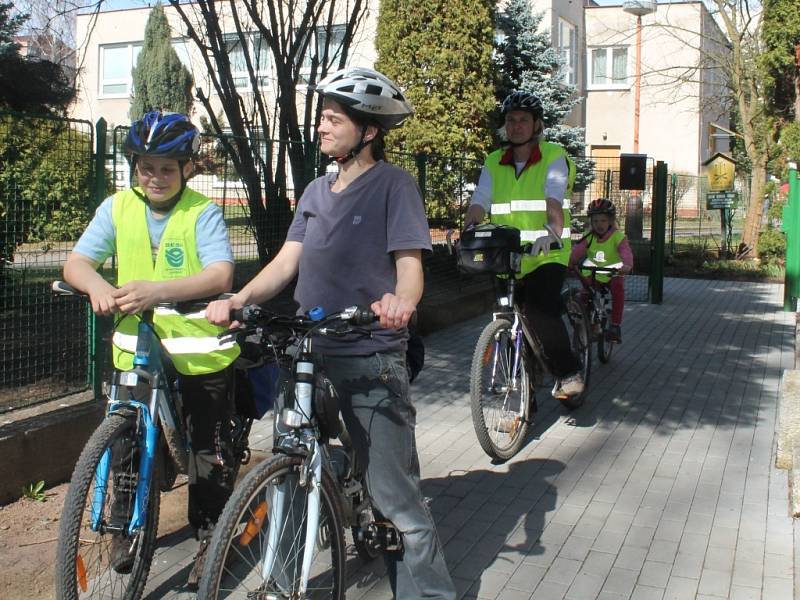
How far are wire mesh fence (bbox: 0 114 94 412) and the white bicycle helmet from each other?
2.72m

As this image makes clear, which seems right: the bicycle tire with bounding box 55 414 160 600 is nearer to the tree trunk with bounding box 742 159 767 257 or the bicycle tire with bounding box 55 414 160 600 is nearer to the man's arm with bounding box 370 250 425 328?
the man's arm with bounding box 370 250 425 328

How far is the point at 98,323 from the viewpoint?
600cm

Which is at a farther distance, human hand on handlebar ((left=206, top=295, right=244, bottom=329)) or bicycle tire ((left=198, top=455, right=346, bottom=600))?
human hand on handlebar ((left=206, top=295, right=244, bottom=329))

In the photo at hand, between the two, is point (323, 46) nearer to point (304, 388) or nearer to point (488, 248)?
point (488, 248)

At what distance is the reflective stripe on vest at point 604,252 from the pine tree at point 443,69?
939 centimetres

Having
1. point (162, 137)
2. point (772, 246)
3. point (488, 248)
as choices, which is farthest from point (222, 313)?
point (772, 246)

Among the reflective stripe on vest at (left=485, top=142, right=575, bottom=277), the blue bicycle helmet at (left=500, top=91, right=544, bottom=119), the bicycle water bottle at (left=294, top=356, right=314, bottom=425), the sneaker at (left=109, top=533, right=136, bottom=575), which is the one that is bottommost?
the sneaker at (left=109, top=533, right=136, bottom=575)

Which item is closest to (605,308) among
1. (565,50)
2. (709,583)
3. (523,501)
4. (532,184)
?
(532,184)

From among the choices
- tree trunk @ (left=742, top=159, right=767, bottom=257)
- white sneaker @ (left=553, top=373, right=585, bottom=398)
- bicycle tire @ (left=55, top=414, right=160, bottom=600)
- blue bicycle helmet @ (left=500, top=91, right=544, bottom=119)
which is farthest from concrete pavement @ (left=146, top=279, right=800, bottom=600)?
tree trunk @ (left=742, top=159, right=767, bottom=257)

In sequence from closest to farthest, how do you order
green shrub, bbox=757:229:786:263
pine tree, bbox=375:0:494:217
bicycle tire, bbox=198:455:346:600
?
bicycle tire, bbox=198:455:346:600 → green shrub, bbox=757:229:786:263 → pine tree, bbox=375:0:494:217

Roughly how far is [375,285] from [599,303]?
5.59 meters

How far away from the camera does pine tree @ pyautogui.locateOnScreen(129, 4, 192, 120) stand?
102 feet

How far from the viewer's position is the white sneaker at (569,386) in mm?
6688

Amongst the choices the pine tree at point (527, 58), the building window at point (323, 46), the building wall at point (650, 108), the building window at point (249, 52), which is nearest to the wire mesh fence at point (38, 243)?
the building window at point (249, 52)
